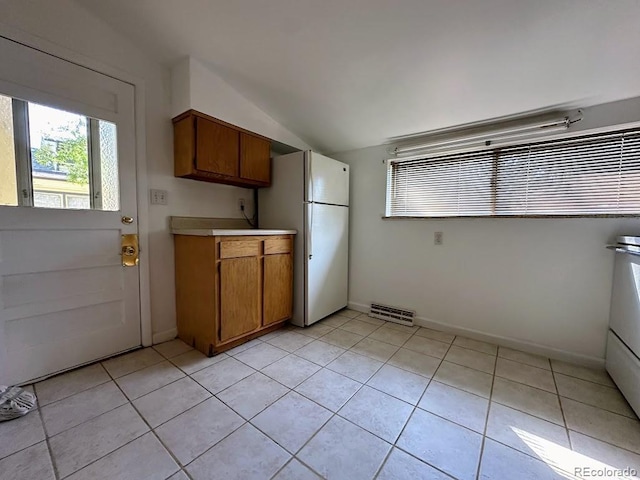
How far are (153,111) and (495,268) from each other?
312 cm

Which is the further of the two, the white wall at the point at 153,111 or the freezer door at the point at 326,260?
the freezer door at the point at 326,260

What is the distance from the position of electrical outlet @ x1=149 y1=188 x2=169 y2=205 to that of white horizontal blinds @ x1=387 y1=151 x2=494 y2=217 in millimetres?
2138

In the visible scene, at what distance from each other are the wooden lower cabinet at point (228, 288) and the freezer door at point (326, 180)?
537 mm

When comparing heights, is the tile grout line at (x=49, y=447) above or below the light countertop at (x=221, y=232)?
below

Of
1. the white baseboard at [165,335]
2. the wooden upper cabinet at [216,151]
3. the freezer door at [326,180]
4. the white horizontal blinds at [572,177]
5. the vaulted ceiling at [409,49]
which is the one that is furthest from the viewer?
the freezer door at [326,180]

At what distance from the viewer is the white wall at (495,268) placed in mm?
1906

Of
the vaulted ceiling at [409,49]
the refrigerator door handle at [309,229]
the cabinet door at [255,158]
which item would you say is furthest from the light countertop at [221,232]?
the vaulted ceiling at [409,49]

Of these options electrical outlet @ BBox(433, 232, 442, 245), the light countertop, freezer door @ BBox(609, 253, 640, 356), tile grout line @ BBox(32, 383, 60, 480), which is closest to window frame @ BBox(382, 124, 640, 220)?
electrical outlet @ BBox(433, 232, 442, 245)

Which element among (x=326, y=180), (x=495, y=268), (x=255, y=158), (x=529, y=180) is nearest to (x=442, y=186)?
(x=529, y=180)

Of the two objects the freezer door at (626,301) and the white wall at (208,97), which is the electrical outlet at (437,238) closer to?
the freezer door at (626,301)

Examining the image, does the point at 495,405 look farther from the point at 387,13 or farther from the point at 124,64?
the point at 124,64

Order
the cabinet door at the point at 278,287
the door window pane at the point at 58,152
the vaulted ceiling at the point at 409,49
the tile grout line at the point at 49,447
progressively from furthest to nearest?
the cabinet door at the point at 278,287
the door window pane at the point at 58,152
the vaulted ceiling at the point at 409,49
the tile grout line at the point at 49,447

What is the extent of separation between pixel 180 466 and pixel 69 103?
7.27 feet

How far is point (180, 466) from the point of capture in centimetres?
108
